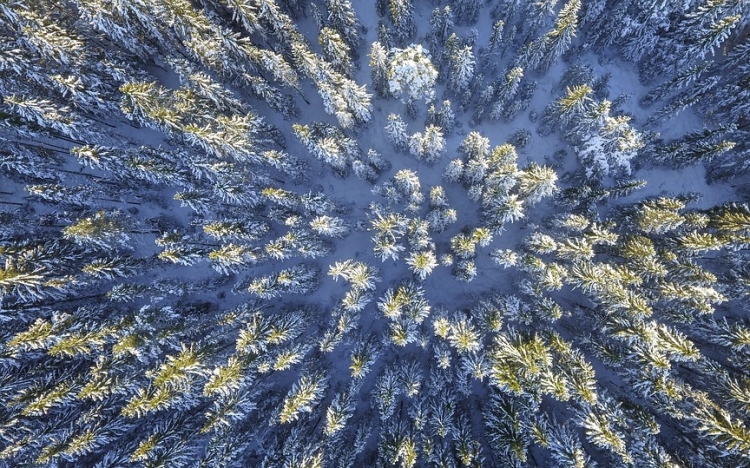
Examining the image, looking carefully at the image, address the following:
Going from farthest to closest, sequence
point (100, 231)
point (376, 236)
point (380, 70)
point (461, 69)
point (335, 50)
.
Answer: point (380, 70)
point (461, 69)
point (376, 236)
point (335, 50)
point (100, 231)

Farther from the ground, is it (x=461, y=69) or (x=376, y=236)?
(x=461, y=69)

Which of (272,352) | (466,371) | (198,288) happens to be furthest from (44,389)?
(466,371)

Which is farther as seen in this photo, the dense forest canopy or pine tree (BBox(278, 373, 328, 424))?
the dense forest canopy

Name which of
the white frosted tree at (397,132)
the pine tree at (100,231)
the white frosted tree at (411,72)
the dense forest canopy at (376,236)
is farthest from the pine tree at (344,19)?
the pine tree at (100,231)

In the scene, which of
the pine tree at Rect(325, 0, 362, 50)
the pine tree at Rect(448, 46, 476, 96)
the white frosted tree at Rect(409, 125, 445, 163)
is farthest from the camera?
the pine tree at Rect(325, 0, 362, 50)

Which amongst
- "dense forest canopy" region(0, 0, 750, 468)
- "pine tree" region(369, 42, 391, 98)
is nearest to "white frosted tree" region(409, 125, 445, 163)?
"dense forest canopy" region(0, 0, 750, 468)

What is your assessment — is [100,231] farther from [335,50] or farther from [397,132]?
[397,132]

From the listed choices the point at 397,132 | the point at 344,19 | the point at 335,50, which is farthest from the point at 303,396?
the point at 344,19

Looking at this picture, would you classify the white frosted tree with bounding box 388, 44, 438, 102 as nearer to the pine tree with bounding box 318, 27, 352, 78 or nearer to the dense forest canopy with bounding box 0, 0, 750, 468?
the dense forest canopy with bounding box 0, 0, 750, 468

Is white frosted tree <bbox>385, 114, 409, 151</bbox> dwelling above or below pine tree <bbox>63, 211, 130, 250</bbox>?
above
